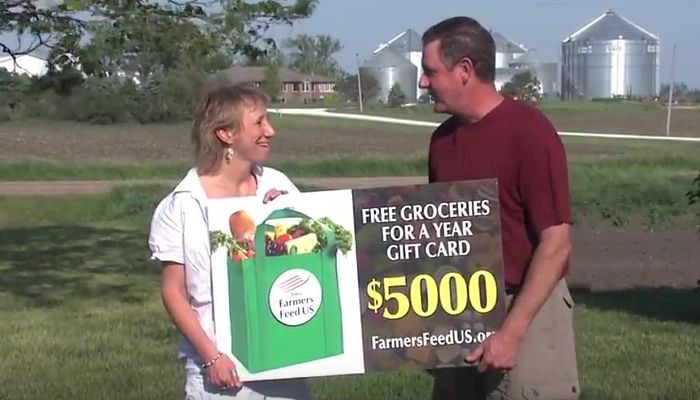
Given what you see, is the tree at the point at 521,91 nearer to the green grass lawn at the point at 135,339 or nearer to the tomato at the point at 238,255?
the tomato at the point at 238,255

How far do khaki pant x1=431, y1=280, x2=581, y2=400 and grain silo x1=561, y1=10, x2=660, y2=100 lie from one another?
305 feet

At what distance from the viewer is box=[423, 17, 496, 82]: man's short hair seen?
407 centimetres

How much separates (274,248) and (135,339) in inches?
215

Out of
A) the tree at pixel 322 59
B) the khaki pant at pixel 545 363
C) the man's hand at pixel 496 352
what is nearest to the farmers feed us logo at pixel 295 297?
the man's hand at pixel 496 352

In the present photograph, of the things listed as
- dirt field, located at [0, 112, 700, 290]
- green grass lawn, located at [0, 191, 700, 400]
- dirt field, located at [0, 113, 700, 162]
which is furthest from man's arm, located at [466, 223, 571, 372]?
dirt field, located at [0, 113, 700, 162]

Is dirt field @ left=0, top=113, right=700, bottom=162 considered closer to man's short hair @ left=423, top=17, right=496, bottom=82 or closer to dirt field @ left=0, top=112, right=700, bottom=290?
dirt field @ left=0, top=112, right=700, bottom=290

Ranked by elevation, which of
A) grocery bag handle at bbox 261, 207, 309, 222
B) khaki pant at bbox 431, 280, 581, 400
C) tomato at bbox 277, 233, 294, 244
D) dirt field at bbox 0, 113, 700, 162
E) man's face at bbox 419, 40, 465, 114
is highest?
man's face at bbox 419, 40, 465, 114

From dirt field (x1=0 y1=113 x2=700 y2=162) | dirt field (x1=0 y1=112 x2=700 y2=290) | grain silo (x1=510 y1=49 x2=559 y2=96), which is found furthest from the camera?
grain silo (x1=510 y1=49 x2=559 y2=96)

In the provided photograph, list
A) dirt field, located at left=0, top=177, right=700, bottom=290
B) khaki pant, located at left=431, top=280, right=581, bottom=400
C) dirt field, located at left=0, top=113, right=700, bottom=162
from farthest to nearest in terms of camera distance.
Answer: dirt field, located at left=0, top=113, right=700, bottom=162
dirt field, located at left=0, top=177, right=700, bottom=290
khaki pant, located at left=431, top=280, right=581, bottom=400

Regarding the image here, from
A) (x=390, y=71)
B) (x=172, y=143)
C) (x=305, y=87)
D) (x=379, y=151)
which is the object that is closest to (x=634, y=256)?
(x=379, y=151)

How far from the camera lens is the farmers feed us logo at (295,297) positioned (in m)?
4.08

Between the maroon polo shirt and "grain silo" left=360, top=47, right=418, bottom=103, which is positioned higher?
the maroon polo shirt

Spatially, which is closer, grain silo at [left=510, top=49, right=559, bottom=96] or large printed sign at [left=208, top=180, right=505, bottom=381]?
large printed sign at [left=208, top=180, right=505, bottom=381]

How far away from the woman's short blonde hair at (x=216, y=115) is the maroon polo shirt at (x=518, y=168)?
2.13ft
